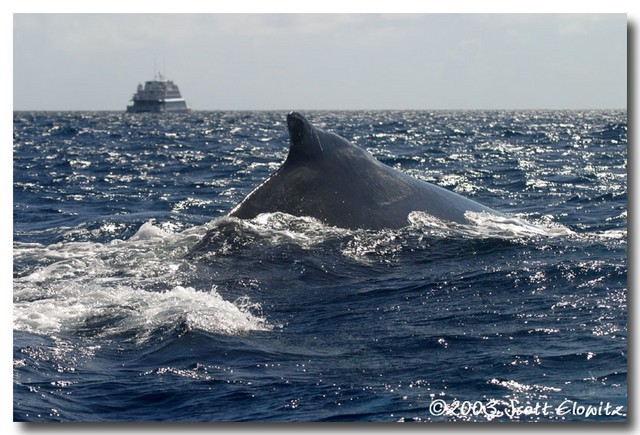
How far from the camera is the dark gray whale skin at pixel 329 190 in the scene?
35.8ft

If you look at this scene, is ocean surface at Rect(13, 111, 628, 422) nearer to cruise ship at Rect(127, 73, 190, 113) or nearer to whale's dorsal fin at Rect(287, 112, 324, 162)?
whale's dorsal fin at Rect(287, 112, 324, 162)

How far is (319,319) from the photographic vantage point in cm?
788

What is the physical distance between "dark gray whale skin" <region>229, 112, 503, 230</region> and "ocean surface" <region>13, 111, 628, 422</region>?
0.19m

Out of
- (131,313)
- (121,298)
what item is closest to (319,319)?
(131,313)

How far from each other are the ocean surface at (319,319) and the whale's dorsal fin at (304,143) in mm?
880

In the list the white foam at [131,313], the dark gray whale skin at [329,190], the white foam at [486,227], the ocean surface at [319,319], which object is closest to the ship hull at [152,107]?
the ocean surface at [319,319]

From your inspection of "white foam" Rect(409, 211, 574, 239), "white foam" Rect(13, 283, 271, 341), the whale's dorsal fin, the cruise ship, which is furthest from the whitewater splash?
the cruise ship

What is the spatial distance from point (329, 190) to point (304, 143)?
2.16 ft

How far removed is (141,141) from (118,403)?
1522 inches

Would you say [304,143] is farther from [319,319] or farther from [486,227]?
[319,319]

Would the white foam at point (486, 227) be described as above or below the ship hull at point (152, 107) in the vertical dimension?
below

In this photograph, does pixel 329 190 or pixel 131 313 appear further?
pixel 329 190

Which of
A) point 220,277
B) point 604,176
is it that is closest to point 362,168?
point 220,277

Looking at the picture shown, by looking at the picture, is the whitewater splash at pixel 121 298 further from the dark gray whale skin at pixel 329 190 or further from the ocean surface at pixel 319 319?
the dark gray whale skin at pixel 329 190
